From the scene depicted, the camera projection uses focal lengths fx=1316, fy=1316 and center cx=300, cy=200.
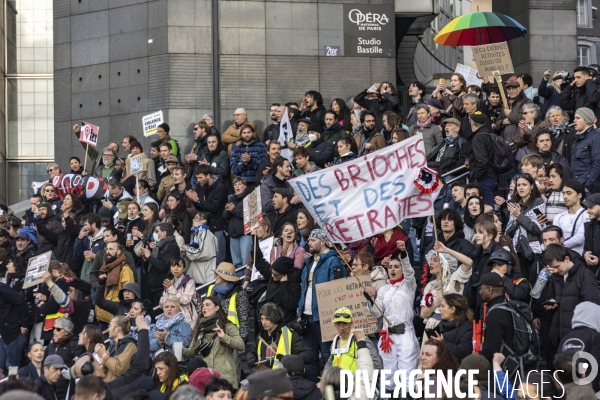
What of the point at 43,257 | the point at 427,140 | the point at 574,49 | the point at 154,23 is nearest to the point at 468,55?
the point at 574,49

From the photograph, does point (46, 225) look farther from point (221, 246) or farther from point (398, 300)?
point (398, 300)

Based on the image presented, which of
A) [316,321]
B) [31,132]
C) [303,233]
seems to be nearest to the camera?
[316,321]

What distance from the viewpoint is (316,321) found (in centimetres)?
1628

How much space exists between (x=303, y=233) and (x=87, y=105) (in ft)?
34.6

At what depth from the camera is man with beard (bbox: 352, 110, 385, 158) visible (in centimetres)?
1955

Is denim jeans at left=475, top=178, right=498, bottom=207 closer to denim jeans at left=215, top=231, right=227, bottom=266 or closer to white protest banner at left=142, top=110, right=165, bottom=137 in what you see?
denim jeans at left=215, top=231, right=227, bottom=266

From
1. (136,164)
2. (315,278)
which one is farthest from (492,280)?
(136,164)

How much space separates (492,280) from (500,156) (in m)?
5.23

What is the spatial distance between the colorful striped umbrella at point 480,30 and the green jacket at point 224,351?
28.0ft

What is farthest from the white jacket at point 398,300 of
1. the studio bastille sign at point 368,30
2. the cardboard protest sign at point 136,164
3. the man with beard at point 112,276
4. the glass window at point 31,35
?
the glass window at point 31,35

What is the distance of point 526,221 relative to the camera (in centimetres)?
1595

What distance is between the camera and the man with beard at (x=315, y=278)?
645 inches

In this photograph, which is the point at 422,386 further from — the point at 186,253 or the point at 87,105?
the point at 87,105

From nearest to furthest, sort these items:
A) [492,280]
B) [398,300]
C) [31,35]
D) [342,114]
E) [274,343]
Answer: [492,280] < [274,343] < [398,300] < [342,114] < [31,35]
